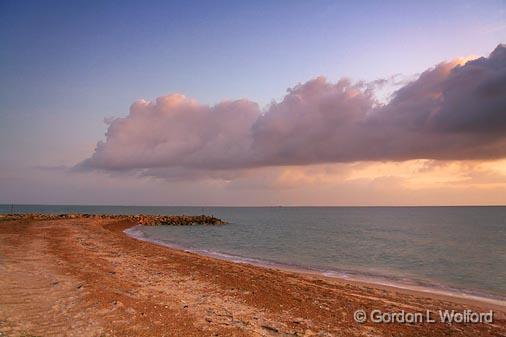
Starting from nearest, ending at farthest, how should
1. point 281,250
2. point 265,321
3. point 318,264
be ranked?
point 265,321
point 318,264
point 281,250

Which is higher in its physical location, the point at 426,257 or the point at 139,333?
the point at 139,333

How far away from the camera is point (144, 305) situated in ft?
41.4

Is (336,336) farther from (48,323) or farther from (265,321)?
(48,323)

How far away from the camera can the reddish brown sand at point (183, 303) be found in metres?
10.7

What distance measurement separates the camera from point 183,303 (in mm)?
13297

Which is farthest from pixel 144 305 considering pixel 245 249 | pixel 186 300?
pixel 245 249

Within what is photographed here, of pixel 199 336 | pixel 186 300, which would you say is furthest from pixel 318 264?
pixel 199 336

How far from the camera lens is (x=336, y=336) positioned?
10.7 metres

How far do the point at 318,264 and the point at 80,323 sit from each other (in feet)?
78.7

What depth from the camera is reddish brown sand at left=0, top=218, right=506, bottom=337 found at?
35.0 ft

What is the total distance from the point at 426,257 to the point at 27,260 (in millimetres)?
36062

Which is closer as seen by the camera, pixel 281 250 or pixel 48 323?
pixel 48 323

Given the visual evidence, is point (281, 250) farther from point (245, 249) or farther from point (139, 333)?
point (139, 333)

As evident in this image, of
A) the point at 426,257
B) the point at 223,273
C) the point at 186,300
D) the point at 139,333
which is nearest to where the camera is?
the point at 139,333
